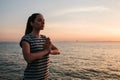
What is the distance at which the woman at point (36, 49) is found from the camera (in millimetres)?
3592

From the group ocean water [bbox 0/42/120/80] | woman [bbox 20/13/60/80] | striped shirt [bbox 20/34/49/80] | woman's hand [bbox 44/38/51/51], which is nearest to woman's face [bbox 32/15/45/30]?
woman [bbox 20/13/60/80]

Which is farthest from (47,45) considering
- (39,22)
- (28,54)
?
(39,22)

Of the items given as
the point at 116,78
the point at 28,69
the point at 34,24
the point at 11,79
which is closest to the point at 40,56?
the point at 28,69

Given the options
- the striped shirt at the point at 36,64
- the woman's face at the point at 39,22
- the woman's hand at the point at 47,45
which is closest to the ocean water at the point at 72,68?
the striped shirt at the point at 36,64

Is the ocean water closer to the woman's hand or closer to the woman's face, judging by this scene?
the woman's face

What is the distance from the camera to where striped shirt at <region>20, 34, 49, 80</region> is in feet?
12.3

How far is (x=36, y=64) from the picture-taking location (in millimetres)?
3758

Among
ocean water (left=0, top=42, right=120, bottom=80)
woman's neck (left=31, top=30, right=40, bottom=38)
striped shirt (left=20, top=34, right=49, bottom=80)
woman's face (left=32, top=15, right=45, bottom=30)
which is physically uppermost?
woman's face (left=32, top=15, right=45, bottom=30)

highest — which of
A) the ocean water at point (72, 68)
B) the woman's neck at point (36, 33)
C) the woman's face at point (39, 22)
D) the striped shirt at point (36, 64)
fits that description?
the woman's face at point (39, 22)

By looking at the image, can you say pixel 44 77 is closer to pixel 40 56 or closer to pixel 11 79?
pixel 40 56

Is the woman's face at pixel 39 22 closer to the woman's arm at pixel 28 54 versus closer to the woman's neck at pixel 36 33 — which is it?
the woman's neck at pixel 36 33

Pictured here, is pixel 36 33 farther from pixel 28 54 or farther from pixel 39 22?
pixel 28 54

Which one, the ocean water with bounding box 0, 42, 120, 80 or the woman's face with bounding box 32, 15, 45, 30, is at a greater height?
the woman's face with bounding box 32, 15, 45, 30

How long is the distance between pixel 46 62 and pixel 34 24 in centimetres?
74
